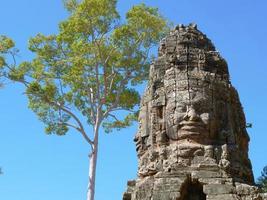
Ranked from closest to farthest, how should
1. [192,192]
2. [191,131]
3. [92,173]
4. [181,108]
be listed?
[192,192], [191,131], [181,108], [92,173]

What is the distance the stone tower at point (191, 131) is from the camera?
9062mm

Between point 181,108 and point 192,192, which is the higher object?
point 181,108

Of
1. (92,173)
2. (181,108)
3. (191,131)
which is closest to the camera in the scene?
(191,131)

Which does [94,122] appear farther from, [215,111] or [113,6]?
[215,111]

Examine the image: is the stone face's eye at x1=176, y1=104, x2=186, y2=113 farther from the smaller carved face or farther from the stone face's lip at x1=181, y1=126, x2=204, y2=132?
the stone face's lip at x1=181, y1=126, x2=204, y2=132

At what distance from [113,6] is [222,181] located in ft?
40.7

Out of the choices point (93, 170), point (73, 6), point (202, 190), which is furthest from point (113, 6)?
point (202, 190)

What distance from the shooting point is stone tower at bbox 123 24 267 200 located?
9.06m

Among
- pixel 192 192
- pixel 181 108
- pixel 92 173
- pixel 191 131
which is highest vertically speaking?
pixel 92 173

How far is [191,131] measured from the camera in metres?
9.73

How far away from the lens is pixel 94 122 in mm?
18859

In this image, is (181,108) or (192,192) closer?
(192,192)

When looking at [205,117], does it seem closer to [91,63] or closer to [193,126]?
[193,126]

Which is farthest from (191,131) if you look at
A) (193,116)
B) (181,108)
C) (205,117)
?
(181,108)
